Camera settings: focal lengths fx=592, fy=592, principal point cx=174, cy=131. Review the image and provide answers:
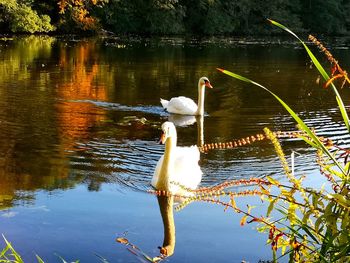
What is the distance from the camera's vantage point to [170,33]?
47.7 metres

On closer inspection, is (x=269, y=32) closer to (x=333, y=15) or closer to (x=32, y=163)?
(x=333, y=15)

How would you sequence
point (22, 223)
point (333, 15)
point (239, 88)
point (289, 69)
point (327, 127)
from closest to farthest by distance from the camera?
point (22, 223) < point (327, 127) < point (239, 88) < point (289, 69) < point (333, 15)

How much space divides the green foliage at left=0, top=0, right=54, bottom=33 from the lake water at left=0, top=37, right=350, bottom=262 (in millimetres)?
16471

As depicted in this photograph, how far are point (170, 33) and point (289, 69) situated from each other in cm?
2421

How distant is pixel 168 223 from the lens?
654 centimetres

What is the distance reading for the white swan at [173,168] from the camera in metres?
7.34

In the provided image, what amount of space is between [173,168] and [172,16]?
129 feet

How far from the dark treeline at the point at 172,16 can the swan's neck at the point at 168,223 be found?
33265 mm

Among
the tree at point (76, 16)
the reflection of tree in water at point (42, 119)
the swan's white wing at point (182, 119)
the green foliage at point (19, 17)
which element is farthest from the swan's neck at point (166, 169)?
the tree at point (76, 16)

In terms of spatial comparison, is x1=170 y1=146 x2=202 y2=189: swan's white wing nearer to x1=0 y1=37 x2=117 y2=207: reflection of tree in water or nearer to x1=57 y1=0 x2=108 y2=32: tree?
x1=0 y1=37 x2=117 y2=207: reflection of tree in water

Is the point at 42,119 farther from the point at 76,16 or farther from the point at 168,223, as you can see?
the point at 76,16

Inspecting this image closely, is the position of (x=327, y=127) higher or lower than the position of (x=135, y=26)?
lower

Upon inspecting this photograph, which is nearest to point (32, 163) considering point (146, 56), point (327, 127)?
point (327, 127)

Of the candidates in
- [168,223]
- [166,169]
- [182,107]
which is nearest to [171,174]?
[166,169]
